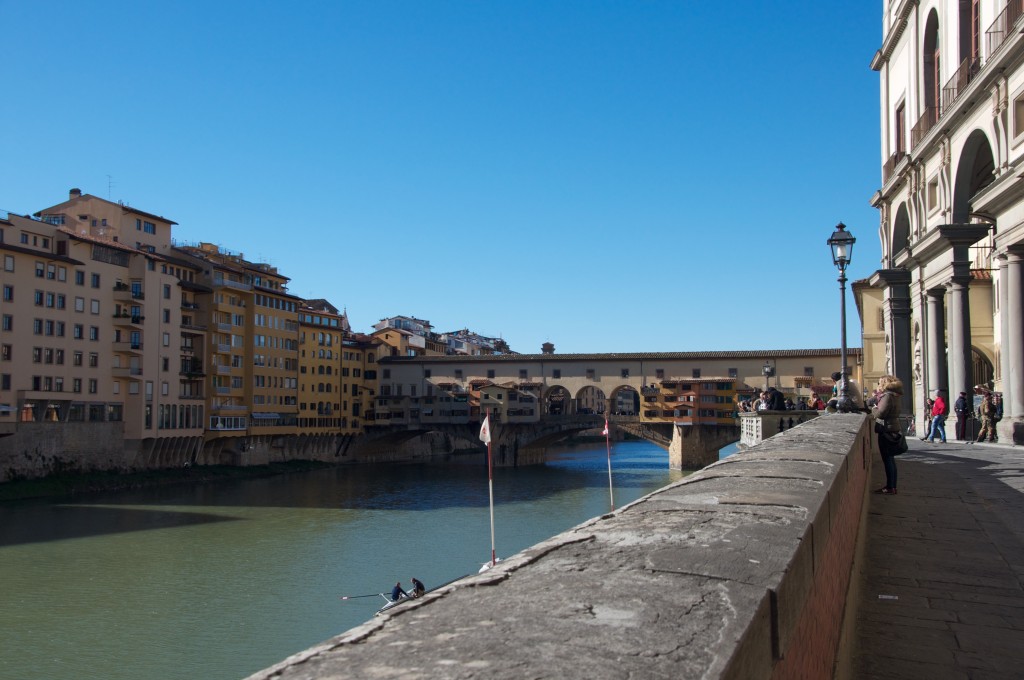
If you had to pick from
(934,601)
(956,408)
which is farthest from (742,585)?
(956,408)

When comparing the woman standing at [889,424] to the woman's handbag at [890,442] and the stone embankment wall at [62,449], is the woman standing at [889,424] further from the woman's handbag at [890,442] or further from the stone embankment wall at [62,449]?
the stone embankment wall at [62,449]

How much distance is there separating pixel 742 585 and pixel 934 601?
4.16 metres

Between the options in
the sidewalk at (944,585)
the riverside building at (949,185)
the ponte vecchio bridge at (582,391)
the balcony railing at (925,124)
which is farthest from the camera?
the ponte vecchio bridge at (582,391)

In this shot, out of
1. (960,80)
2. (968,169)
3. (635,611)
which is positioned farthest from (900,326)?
(635,611)

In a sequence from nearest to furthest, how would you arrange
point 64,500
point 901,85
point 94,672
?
point 94,672
point 901,85
point 64,500

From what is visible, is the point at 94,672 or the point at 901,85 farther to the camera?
the point at 901,85

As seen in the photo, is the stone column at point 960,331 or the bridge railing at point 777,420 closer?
the stone column at point 960,331

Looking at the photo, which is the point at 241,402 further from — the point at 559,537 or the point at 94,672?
the point at 559,537

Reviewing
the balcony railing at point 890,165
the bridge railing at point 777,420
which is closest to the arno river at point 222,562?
the bridge railing at point 777,420

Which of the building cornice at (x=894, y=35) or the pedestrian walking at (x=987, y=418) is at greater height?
the building cornice at (x=894, y=35)

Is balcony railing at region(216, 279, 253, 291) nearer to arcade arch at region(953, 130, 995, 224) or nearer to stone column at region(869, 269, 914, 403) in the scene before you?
stone column at region(869, 269, 914, 403)

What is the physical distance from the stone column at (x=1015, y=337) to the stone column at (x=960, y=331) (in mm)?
3218

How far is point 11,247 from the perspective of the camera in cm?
4634

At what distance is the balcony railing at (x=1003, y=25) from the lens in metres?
17.6
